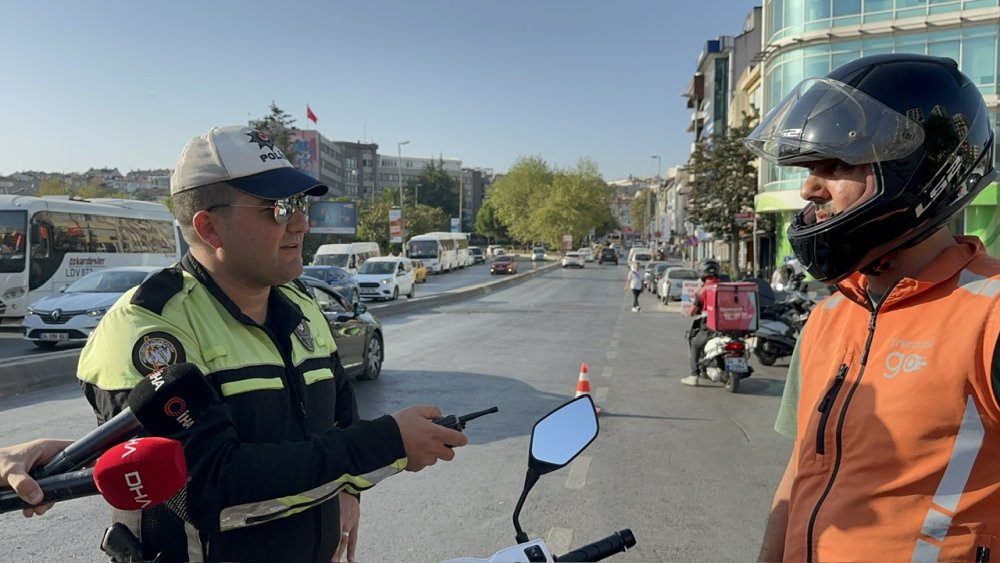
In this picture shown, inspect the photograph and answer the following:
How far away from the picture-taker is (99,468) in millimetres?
1276

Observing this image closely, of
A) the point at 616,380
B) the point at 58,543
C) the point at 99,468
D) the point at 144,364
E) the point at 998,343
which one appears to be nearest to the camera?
the point at 99,468

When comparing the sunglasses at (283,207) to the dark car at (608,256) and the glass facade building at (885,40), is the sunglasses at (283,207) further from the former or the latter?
the dark car at (608,256)

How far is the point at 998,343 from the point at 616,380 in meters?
8.69

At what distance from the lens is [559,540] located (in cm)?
429

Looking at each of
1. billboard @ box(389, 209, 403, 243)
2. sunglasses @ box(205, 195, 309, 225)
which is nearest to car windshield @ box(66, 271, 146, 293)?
sunglasses @ box(205, 195, 309, 225)

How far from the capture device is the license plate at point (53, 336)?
41.8 feet

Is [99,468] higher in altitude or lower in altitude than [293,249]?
lower

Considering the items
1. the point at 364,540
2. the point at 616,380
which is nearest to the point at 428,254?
the point at 616,380

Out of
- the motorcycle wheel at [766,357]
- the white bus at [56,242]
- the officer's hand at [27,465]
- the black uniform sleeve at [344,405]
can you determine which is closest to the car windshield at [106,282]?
the white bus at [56,242]

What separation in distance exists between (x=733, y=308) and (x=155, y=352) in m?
8.54

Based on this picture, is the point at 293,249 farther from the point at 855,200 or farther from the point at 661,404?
the point at 661,404

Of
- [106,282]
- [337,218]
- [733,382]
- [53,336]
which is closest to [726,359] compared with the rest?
[733,382]

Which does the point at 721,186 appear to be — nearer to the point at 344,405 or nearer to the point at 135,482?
the point at 344,405

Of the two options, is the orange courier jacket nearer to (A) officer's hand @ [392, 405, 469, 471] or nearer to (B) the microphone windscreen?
(A) officer's hand @ [392, 405, 469, 471]
